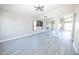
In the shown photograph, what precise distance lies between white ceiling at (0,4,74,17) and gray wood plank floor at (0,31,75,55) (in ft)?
1.74

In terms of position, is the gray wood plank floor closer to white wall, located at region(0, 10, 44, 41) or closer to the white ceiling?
white wall, located at region(0, 10, 44, 41)

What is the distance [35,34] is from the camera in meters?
2.41

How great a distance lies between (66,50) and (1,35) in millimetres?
1574

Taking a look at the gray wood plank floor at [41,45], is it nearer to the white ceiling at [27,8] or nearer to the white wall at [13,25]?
the white wall at [13,25]

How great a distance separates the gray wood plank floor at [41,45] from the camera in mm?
2312

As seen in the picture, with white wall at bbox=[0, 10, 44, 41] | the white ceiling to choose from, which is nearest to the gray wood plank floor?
white wall at bbox=[0, 10, 44, 41]

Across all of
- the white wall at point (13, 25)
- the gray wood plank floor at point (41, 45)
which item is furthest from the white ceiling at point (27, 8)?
the gray wood plank floor at point (41, 45)

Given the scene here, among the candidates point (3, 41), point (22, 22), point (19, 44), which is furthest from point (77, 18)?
point (3, 41)

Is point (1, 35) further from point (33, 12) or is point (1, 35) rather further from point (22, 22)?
point (33, 12)

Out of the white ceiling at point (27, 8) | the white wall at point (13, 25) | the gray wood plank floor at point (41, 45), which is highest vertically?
the white ceiling at point (27, 8)

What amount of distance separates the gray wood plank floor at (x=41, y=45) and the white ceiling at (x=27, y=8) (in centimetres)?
53

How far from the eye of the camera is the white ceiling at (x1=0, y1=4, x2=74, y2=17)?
230cm

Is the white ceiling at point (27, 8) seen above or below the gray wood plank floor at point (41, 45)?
above

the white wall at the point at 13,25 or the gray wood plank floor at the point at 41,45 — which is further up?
the white wall at the point at 13,25
